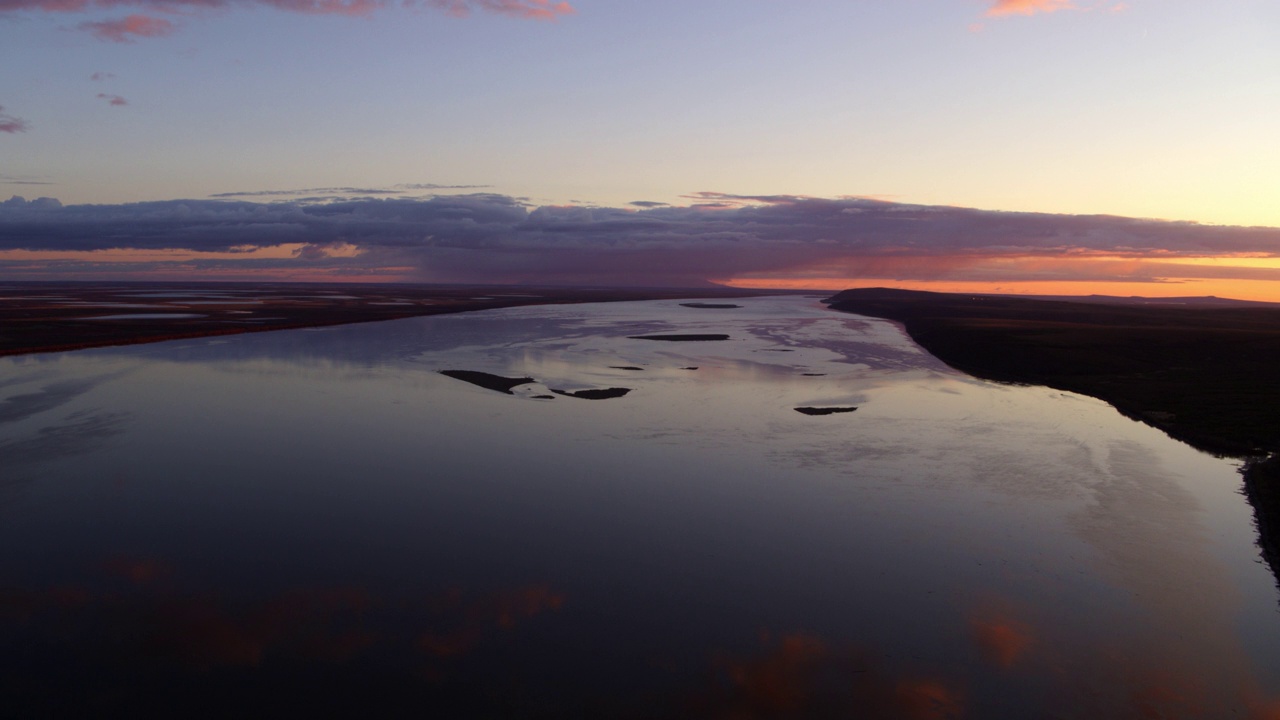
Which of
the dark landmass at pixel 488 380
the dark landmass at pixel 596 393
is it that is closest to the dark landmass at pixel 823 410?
the dark landmass at pixel 596 393

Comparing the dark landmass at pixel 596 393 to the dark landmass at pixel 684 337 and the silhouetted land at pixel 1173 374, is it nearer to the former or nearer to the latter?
the silhouetted land at pixel 1173 374

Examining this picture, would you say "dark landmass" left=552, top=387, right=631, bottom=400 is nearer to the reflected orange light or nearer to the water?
the water

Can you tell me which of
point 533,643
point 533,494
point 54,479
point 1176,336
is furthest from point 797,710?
point 1176,336

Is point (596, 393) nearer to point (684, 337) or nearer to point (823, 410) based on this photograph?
point (823, 410)

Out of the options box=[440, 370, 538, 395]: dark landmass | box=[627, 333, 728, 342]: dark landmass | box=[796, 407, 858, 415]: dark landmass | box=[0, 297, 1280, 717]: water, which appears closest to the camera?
box=[0, 297, 1280, 717]: water

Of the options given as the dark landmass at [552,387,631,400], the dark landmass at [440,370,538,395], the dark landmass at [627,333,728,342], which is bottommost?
the dark landmass at [552,387,631,400]

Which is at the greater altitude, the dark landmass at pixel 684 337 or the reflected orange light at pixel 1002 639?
the dark landmass at pixel 684 337

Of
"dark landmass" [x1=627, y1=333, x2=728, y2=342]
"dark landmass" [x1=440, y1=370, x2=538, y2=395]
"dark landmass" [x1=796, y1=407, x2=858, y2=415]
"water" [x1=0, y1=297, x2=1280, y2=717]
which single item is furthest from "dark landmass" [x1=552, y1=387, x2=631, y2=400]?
"dark landmass" [x1=627, y1=333, x2=728, y2=342]

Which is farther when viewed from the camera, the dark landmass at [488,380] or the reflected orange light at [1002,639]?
the dark landmass at [488,380]
